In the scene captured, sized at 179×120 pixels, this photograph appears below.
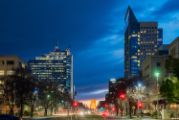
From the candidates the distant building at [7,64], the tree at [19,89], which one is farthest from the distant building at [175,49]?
the distant building at [7,64]

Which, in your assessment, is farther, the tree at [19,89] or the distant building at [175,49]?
the distant building at [175,49]

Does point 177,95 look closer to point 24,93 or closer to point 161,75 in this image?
point 24,93

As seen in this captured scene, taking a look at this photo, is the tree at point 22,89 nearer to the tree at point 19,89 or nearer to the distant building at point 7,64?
the tree at point 19,89

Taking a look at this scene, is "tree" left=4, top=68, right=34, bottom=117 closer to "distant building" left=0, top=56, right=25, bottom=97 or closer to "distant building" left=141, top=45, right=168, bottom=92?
"distant building" left=141, top=45, right=168, bottom=92

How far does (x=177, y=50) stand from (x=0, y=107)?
64.7 metres

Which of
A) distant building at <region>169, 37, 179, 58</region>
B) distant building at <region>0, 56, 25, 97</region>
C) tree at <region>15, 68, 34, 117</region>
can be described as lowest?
tree at <region>15, 68, 34, 117</region>

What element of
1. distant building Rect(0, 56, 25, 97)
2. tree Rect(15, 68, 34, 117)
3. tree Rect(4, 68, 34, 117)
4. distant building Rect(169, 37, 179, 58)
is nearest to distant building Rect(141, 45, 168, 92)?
distant building Rect(169, 37, 179, 58)

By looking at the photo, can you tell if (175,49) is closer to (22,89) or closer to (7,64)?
(22,89)

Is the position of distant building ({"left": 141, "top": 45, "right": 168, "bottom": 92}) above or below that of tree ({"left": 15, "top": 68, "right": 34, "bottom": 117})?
above

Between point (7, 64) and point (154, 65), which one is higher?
point (7, 64)

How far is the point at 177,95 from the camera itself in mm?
88188

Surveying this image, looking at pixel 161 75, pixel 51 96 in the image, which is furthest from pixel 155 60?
pixel 51 96

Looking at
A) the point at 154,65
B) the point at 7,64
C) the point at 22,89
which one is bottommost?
the point at 22,89

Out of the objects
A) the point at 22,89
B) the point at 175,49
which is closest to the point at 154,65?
the point at 175,49
